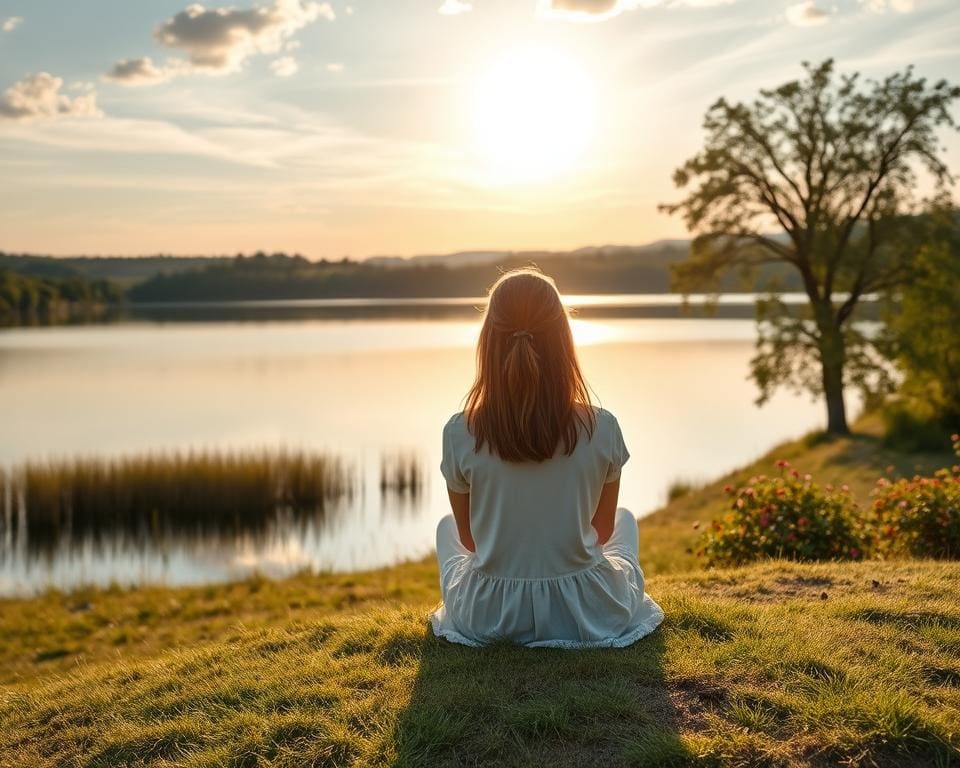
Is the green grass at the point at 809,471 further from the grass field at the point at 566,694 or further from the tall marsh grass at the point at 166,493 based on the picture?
the tall marsh grass at the point at 166,493

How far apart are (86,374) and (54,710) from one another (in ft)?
140

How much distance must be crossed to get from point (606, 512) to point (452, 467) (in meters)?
0.87

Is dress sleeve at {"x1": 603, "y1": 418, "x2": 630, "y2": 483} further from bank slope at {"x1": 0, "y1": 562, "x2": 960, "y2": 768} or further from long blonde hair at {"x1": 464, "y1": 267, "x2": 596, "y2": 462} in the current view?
bank slope at {"x1": 0, "y1": 562, "x2": 960, "y2": 768}

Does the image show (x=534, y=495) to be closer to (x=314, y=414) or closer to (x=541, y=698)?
(x=541, y=698)

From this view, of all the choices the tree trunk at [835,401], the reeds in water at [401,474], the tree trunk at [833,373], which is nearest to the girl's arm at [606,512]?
the reeds in water at [401,474]

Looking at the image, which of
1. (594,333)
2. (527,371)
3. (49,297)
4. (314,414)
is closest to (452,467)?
(527,371)

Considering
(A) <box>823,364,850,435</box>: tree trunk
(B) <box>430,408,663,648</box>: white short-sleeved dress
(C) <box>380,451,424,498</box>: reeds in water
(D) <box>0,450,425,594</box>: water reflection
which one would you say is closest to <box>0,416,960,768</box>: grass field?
(B) <box>430,408,663,648</box>: white short-sleeved dress

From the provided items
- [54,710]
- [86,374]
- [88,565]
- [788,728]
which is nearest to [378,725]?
[788,728]

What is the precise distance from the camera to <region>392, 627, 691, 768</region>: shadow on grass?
3496mm

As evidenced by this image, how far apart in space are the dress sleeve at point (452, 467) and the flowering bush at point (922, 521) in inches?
200

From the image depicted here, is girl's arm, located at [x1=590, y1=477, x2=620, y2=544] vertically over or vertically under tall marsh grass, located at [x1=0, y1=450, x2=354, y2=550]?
over

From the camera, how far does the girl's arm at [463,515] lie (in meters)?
4.40

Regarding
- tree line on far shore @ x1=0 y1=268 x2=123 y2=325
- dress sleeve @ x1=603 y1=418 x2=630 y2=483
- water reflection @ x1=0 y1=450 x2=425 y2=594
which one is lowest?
water reflection @ x1=0 y1=450 x2=425 y2=594

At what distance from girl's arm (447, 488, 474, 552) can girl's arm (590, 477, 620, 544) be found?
643mm
